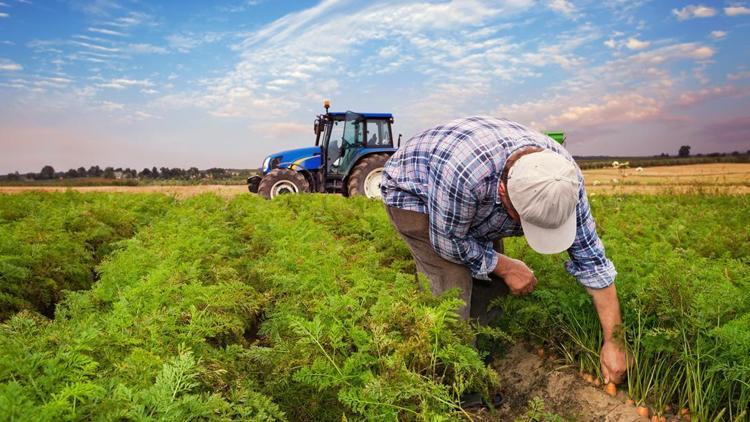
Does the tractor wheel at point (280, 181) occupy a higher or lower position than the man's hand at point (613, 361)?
higher

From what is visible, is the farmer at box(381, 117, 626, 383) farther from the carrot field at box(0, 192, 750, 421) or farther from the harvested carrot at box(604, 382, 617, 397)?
the carrot field at box(0, 192, 750, 421)

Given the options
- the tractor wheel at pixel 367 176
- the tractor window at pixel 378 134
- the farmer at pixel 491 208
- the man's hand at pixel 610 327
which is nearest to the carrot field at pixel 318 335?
the man's hand at pixel 610 327

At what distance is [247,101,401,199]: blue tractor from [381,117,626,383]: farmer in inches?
427

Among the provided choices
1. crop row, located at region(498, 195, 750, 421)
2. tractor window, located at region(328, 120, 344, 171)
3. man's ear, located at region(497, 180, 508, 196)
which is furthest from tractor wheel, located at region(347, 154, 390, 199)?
man's ear, located at region(497, 180, 508, 196)

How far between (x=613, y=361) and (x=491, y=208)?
1.37m

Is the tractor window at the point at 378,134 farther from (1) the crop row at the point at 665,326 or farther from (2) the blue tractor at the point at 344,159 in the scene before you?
(1) the crop row at the point at 665,326

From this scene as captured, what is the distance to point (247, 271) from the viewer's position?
6.18 meters

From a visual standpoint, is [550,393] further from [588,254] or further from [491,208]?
[491,208]

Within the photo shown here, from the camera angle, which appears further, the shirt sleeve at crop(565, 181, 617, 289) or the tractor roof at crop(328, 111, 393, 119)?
the tractor roof at crop(328, 111, 393, 119)

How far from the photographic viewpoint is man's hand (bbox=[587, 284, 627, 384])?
12.6ft

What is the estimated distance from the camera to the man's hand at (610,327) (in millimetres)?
3828

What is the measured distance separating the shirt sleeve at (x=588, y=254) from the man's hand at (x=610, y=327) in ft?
0.32

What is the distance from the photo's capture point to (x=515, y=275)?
4246 millimetres

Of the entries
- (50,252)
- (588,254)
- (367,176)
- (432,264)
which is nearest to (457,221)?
(432,264)
